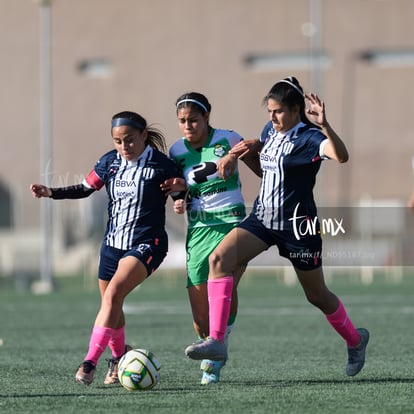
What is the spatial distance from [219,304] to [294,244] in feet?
2.17

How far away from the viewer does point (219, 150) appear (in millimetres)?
7949

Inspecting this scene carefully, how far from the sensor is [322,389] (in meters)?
7.16

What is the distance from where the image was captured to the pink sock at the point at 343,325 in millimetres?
7918

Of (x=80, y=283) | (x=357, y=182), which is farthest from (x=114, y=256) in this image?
(x=357, y=182)

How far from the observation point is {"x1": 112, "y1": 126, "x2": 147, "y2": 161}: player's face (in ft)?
25.3

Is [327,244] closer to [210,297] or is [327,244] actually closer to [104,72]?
[210,297]

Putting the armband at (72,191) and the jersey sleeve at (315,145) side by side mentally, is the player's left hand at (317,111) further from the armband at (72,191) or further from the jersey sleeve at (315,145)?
the armband at (72,191)

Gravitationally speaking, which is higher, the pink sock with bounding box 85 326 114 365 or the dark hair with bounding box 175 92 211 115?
the dark hair with bounding box 175 92 211 115

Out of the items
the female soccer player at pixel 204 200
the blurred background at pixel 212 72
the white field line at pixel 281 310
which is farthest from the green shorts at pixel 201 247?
the blurred background at pixel 212 72

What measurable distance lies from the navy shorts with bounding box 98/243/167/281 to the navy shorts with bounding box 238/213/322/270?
25.5 inches

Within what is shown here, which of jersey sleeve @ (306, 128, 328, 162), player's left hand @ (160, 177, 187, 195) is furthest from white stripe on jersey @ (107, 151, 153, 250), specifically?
jersey sleeve @ (306, 128, 328, 162)

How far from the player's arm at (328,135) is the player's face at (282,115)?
0.30m

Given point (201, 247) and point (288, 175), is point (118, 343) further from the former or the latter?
point (288, 175)

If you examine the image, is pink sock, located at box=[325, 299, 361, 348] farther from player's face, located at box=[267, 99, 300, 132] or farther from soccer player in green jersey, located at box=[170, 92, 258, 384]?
player's face, located at box=[267, 99, 300, 132]
